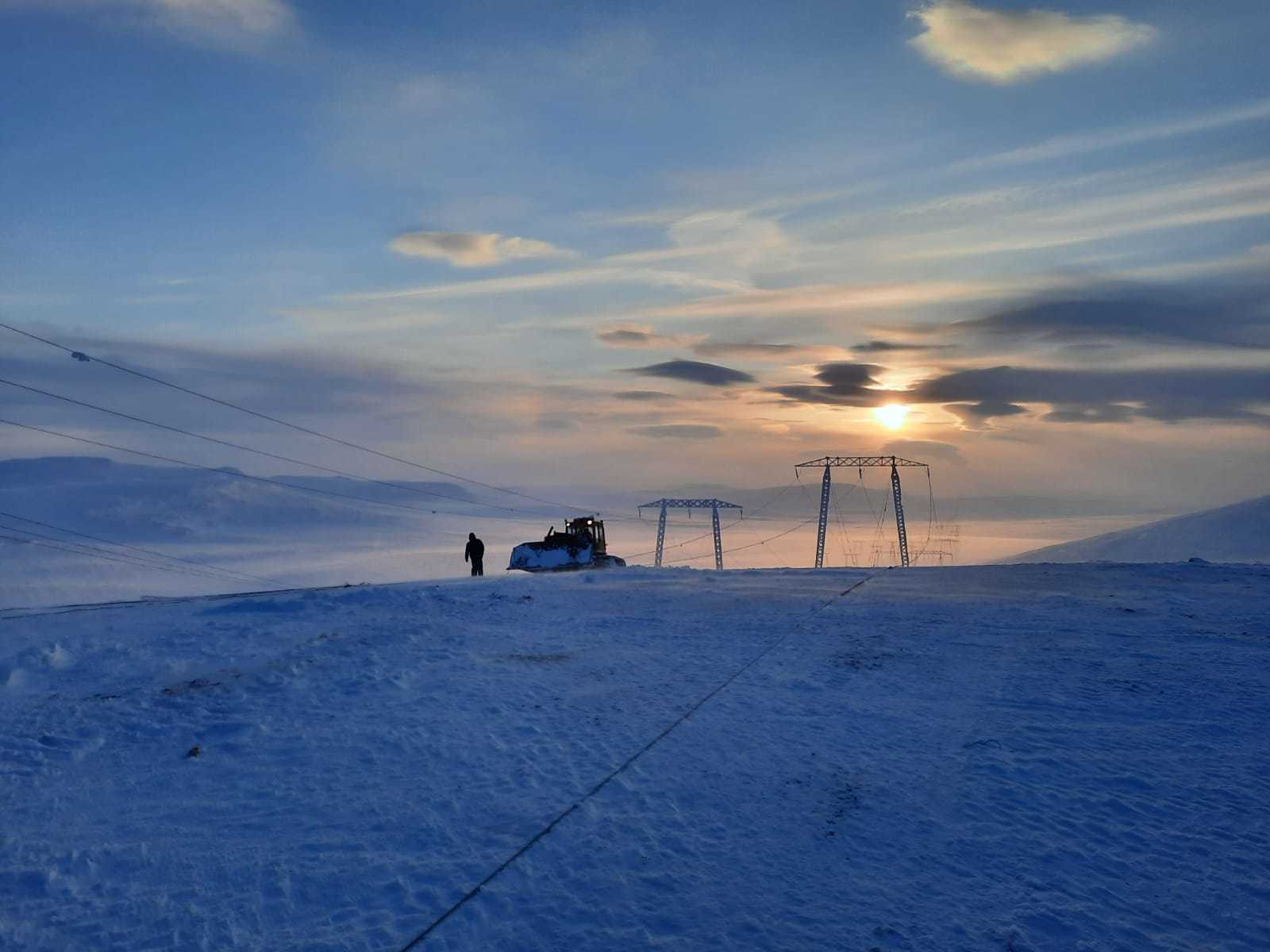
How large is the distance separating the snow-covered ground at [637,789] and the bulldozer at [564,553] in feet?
75.8

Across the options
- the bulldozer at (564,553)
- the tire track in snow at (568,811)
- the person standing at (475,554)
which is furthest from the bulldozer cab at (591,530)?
the tire track in snow at (568,811)

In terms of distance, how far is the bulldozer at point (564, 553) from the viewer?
3972 cm

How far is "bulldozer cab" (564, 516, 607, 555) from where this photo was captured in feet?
140

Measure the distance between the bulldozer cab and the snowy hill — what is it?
90.2 m

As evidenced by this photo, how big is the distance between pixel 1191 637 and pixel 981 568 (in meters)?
12.5

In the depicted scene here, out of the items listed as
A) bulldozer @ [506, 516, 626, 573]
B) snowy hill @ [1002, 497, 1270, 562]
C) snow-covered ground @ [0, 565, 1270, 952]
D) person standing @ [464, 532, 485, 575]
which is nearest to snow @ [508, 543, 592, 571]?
bulldozer @ [506, 516, 626, 573]

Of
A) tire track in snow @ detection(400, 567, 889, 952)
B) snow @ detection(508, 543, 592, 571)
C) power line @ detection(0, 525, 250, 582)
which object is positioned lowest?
power line @ detection(0, 525, 250, 582)

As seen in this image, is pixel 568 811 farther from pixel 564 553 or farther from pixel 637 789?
pixel 564 553

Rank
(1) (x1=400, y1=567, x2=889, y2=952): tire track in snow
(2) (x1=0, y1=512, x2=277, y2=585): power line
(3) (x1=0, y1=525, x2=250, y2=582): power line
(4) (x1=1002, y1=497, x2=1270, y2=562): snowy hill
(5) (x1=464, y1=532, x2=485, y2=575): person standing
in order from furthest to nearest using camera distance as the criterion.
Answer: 1. (3) (x1=0, y1=525, x2=250, y2=582): power line
2. (2) (x1=0, y1=512, x2=277, y2=585): power line
3. (4) (x1=1002, y1=497, x2=1270, y2=562): snowy hill
4. (5) (x1=464, y1=532, x2=485, y2=575): person standing
5. (1) (x1=400, y1=567, x2=889, y2=952): tire track in snow

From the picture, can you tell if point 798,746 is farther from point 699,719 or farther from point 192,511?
point 192,511

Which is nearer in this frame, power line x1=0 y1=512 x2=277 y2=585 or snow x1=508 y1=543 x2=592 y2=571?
snow x1=508 y1=543 x2=592 y2=571

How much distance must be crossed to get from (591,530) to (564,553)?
3.79 meters

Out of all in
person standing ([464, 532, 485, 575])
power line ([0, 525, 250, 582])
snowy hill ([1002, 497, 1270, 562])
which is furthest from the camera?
power line ([0, 525, 250, 582])

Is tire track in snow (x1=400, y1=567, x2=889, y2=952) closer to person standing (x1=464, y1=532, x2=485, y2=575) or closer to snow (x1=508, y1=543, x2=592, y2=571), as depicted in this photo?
person standing (x1=464, y1=532, x2=485, y2=575)
